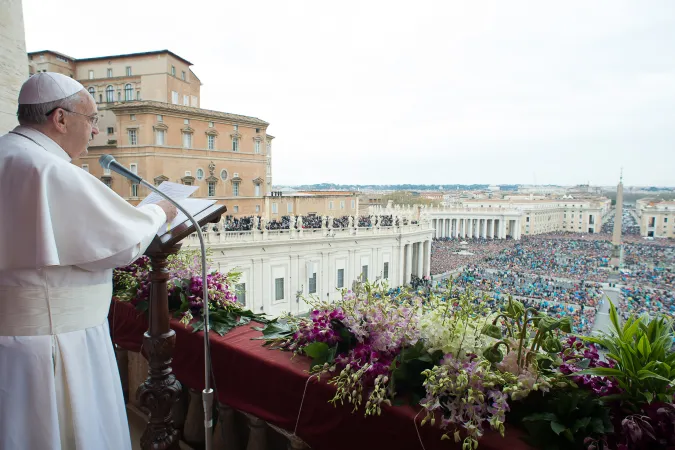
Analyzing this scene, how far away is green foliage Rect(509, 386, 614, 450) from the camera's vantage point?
116 centimetres

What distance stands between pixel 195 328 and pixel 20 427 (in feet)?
2.73

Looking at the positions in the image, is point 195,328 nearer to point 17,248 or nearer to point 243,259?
point 17,248

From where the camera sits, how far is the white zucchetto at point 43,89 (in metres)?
1.58

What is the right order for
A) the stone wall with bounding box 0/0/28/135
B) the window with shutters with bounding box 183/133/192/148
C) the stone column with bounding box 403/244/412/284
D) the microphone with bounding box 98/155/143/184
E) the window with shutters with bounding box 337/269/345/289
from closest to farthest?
the microphone with bounding box 98/155/143/184 < the stone wall with bounding box 0/0/28/135 < the window with shutters with bounding box 183/133/192/148 < the window with shutters with bounding box 337/269/345/289 < the stone column with bounding box 403/244/412/284

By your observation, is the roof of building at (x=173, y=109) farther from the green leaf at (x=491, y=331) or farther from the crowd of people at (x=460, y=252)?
the green leaf at (x=491, y=331)

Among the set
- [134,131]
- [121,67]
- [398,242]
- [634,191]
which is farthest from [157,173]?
[634,191]

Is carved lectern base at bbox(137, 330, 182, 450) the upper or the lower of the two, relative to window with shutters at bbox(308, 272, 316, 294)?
upper

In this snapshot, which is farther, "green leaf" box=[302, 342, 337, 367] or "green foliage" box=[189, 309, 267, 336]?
"green foliage" box=[189, 309, 267, 336]

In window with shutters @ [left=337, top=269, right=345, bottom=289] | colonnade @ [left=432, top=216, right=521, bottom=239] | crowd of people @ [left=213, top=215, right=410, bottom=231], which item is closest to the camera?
crowd of people @ [left=213, top=215, right=410, bottom=231]

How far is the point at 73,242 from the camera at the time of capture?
4.87 feet

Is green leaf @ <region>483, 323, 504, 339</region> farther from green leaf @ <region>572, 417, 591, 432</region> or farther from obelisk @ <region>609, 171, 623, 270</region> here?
obelisk @ <region>609, 171, 623, 270</region>

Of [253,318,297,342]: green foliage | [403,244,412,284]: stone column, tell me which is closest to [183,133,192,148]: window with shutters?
[403,244,412,284]: stone column

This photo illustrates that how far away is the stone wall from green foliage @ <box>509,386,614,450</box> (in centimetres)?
444

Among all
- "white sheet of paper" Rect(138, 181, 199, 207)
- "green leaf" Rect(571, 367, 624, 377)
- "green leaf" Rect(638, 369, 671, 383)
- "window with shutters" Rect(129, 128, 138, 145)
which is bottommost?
"green leaf" Rect(571, 367, 624, 377)
